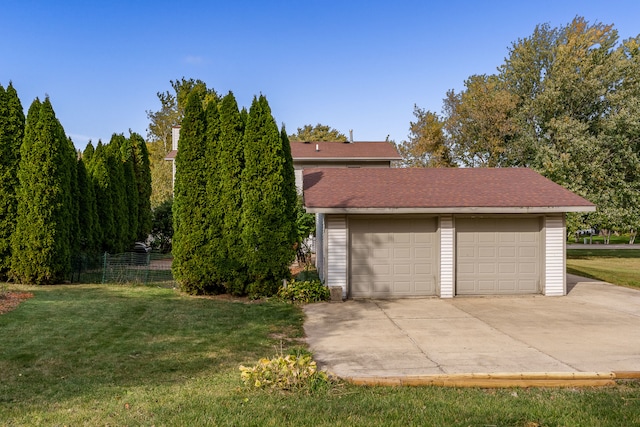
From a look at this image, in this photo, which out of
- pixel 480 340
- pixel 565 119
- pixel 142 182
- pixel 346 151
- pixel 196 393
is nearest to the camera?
pixel 196 393

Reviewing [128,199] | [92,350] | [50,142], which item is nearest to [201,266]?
[92,350]

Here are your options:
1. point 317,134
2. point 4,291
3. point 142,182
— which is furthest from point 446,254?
point 317,134

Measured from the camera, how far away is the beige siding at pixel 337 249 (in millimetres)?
11398

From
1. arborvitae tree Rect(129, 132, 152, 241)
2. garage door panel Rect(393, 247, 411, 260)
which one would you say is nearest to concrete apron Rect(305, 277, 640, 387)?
garage door panel Rect(393, 247, 411, 260)

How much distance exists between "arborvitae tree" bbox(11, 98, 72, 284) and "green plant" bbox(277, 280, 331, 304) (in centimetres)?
694

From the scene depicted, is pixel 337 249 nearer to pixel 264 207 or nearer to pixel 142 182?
pixel 264 207

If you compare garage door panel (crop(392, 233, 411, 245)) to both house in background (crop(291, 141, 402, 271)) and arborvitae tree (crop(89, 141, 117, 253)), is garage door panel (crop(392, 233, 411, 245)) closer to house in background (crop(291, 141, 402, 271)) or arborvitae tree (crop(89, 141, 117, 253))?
arborvitae tree (crop(89, 141, 117, 253))

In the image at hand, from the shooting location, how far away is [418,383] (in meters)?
5.09

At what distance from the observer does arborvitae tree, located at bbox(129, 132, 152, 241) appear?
944 inches

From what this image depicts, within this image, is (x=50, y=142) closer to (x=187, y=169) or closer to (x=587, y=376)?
(x=187, y=169)

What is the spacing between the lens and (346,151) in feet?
88.8

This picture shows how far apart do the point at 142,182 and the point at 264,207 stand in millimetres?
15342

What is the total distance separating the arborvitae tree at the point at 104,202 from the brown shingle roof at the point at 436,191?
31.9 ft

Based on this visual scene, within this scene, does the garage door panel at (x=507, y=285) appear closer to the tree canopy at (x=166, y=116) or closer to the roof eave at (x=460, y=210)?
the roof eave at (x=460, y=210)
